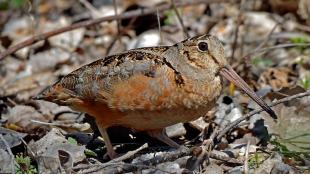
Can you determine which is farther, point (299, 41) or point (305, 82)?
point (299, 41)

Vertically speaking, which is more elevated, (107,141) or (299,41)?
(299,41)

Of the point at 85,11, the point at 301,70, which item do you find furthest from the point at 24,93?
the point at 301,70

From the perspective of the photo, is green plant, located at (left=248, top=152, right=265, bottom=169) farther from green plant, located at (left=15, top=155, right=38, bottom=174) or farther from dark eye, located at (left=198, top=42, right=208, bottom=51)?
green plant, located at (left=15, top=155, right=38, bottom=174)

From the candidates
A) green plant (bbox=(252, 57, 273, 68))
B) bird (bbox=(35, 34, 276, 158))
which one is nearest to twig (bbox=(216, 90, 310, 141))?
bird (bbox=(35, 34, 276, 158))

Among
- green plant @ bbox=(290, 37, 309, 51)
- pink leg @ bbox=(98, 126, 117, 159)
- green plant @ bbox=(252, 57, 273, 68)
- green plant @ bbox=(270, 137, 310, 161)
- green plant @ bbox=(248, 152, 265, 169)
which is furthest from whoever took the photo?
green plant @ bbox=(290, 37, 309, 51)

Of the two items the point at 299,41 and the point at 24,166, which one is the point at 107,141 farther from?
the point at 299,41

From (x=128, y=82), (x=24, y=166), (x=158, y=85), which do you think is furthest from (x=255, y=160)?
(x=24, y=166)

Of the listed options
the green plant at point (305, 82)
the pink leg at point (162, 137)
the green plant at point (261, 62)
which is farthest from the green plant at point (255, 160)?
the green plant at point (261, 62)

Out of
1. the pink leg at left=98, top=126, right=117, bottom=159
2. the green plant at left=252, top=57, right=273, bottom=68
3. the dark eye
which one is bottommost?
the pink leg at left=98, top=126, right=117, bottom=159
